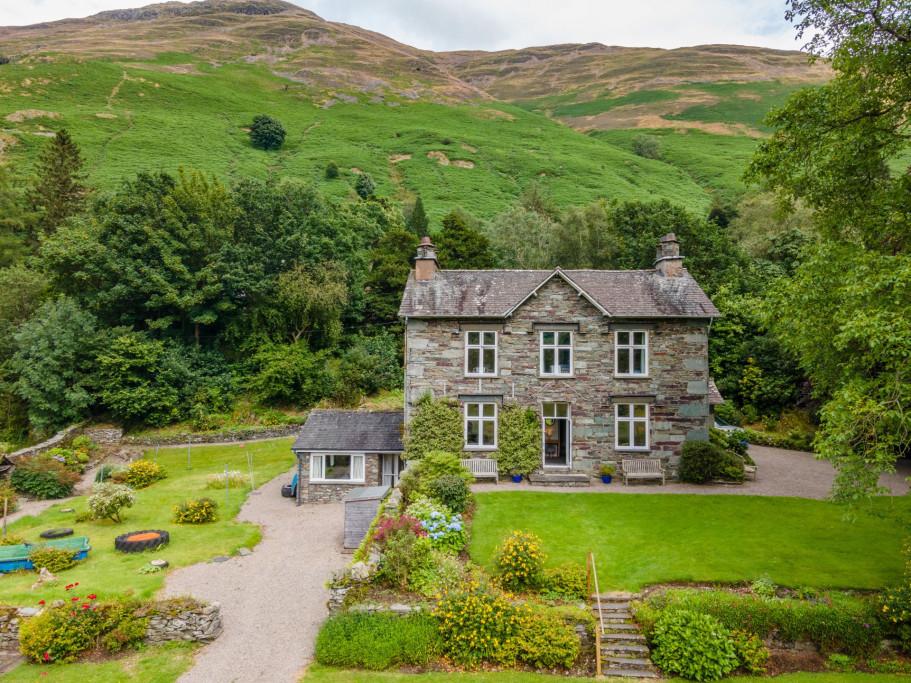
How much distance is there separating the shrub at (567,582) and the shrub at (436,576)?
93.4 inches

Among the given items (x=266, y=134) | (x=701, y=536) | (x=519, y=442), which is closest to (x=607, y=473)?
(x=519, y=442)

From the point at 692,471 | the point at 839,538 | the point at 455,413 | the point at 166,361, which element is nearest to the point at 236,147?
the point at 166,361

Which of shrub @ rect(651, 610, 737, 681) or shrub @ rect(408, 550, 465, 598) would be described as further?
shrub @ rect(408, 550, 465, 598)

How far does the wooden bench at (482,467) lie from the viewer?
23188mm

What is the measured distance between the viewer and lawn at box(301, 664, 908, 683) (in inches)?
427

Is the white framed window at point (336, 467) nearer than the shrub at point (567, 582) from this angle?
No

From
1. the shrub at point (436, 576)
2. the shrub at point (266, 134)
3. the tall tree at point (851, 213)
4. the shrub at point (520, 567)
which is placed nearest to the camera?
the tall tree at point (851, 213)

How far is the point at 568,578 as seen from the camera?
13.7m

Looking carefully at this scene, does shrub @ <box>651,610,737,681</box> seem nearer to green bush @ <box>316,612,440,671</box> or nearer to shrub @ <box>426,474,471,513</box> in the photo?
green bush @ <box>316,612,440,671</box>

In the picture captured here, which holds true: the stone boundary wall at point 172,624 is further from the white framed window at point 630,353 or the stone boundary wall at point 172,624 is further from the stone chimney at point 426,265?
the white framed window at point 630,353

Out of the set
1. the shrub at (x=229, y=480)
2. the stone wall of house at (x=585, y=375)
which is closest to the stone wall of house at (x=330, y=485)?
the stone wall of house at (x=585, y=375)

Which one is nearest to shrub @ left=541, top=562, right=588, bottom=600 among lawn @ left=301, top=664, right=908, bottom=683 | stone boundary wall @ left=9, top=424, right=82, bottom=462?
lawn @ left=301, top=664, right=908, bottom=683

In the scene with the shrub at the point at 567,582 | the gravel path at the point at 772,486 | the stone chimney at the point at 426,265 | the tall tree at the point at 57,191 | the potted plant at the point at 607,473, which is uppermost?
the tall tree at the point at 57,191

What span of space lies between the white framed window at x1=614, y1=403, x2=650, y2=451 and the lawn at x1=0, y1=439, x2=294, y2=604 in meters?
16.6
